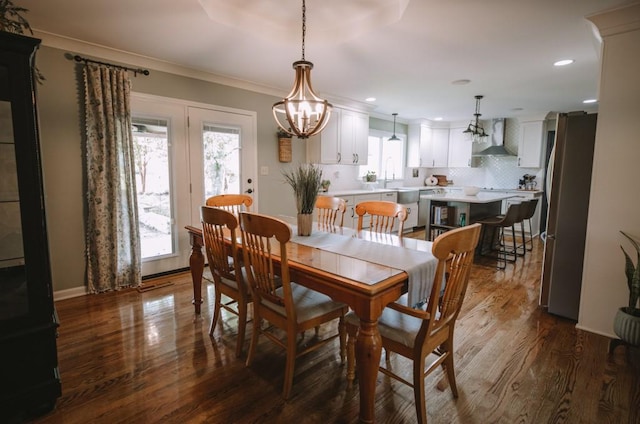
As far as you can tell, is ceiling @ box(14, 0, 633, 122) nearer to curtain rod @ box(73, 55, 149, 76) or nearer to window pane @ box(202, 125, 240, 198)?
curtain rod @ box(73, 55, 149, 76)

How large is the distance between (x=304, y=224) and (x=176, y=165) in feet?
6.96

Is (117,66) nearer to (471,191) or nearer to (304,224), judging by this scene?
(304,224)

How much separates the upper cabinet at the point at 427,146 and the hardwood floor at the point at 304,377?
16.3ft

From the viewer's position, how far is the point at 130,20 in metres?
2.57

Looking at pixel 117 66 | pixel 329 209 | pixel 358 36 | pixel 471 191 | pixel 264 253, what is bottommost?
pixel 264 253

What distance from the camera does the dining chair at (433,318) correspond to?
4.68ft

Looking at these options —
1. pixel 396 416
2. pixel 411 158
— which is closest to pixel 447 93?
pixel 411 158

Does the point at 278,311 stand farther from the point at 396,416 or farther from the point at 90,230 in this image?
the point at 90,230

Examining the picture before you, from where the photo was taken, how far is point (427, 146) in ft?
24.5

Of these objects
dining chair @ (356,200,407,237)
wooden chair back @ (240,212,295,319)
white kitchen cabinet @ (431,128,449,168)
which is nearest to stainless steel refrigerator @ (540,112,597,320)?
dining chair @ (356,200,407,237)

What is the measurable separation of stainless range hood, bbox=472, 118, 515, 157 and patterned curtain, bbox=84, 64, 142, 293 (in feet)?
21.3

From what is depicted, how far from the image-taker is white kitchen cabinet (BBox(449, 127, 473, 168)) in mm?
7305

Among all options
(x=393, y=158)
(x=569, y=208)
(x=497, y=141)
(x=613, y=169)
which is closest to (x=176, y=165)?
(x=569, y=208)

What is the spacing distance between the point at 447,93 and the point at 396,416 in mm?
4390
